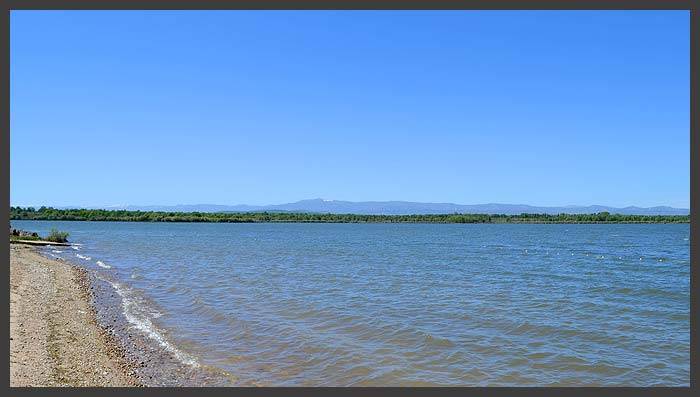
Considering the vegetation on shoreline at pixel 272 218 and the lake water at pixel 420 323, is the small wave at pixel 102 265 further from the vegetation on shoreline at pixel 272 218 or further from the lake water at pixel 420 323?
the vegetation on shoreline at pixel 272 218

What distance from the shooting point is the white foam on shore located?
463 inches

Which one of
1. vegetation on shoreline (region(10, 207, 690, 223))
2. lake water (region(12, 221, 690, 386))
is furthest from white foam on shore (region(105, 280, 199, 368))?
vegetation on shoreline (region(10, 207, 690, 223))

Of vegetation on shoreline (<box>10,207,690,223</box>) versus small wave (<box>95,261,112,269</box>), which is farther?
vegetation on shoreline (<box>10,207,690,223</box>)

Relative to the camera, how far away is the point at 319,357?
39.8 ft

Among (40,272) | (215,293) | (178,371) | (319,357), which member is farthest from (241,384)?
(40,272)

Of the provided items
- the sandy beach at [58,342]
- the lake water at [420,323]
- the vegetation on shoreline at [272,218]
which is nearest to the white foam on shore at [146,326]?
the lake water at [420,323]

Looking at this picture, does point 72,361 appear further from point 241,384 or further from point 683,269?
point 683,269

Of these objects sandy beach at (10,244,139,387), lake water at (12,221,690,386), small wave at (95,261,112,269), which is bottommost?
lake water at (12,221,690,386)

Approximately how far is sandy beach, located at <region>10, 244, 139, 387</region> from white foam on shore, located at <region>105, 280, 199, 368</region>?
1051 mm

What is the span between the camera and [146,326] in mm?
14844

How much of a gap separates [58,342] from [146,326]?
Result: 311 centimetres

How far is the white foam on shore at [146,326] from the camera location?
1177 cm

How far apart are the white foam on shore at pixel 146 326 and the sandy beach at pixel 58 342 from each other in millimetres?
1051

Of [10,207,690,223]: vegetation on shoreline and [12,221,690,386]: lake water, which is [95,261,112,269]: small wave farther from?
[10,207,690,223]: vegetation on shoreline
